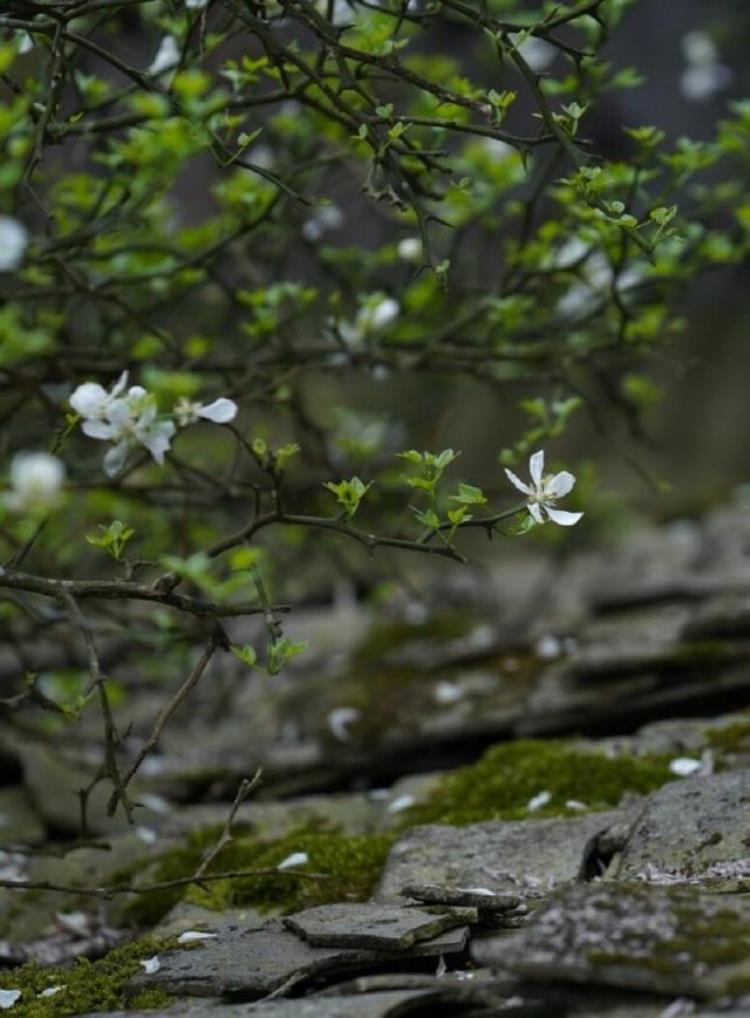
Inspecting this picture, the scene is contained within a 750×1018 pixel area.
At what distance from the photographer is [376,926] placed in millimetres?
2646

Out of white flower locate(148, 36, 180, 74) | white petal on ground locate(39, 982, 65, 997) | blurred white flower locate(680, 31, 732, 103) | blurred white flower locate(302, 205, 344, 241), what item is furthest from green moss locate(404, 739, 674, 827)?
blurred white flower locate(680, 31, 732, 103)

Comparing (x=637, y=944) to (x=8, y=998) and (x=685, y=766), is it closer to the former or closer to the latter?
(x=8, y=998)

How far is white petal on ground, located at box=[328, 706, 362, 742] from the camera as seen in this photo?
494 centimetres

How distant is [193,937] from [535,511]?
3.91ft

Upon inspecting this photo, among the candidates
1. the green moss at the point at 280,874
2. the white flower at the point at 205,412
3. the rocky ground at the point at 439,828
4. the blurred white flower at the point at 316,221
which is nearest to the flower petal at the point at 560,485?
the white flower at the point at 205,412

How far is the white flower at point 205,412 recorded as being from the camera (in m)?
2.65

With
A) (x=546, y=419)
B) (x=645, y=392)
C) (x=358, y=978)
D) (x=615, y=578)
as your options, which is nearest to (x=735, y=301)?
(x=615, y=578)

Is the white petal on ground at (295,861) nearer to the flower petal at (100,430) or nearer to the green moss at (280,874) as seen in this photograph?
the green moss at (280,874)

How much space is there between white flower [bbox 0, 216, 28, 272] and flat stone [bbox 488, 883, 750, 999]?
240 cm

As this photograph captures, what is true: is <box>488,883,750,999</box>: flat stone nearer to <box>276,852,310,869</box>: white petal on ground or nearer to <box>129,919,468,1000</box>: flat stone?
<box>129,919,468,1000</box>: flat stone

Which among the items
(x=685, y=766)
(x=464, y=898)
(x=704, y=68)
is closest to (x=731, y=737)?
(x=685, y=766)

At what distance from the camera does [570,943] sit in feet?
7.06

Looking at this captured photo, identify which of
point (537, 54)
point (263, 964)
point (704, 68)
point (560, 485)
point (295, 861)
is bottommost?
point (263, 964)

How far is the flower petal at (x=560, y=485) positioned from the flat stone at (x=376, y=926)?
0.83 m
